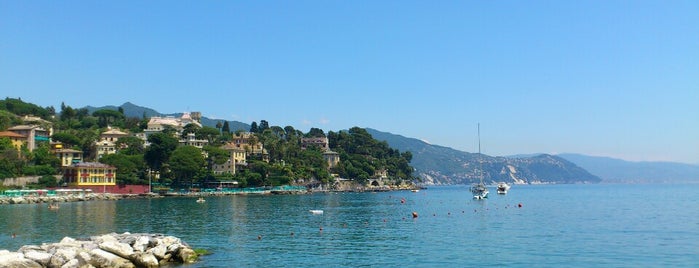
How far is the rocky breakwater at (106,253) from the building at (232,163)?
370 ft

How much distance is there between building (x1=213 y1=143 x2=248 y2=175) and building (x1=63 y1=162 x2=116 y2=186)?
27746 mm

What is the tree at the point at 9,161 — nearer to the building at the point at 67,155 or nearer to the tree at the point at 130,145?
the building at the point at 67,155

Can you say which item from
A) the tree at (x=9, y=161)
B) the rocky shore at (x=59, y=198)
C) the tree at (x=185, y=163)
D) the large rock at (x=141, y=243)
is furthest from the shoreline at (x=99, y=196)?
the large rock at (x=141, y=243)

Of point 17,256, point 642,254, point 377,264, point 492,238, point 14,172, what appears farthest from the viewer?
point 14,172

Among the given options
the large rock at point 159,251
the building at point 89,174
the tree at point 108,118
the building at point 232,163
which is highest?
the tree at point 108,118

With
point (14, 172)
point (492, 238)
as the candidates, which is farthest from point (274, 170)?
point (492, 238)

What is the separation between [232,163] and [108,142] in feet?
107

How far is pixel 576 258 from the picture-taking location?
3216cm

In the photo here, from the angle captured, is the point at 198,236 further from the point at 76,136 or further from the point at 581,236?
the point at 76,136

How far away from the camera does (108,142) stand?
151 meters

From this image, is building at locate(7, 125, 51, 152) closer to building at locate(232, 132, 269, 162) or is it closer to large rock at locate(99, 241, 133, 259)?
building at locate(232, 132, 269, 162)

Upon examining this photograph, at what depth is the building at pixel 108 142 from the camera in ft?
475

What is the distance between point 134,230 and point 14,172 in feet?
251

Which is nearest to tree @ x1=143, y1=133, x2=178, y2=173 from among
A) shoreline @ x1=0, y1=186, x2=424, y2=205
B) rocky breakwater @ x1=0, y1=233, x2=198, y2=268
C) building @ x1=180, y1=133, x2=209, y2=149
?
shoreline @ x1=0, y1=186, x2=424, y2=205
